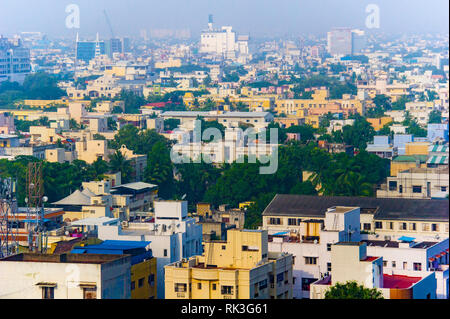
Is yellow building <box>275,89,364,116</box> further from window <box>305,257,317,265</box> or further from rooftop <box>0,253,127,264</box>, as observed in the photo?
rooftop <box>0,253,127,264</box>

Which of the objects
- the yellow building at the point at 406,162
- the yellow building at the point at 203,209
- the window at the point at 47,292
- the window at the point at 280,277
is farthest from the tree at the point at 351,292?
the yellow building at the point at 406,162

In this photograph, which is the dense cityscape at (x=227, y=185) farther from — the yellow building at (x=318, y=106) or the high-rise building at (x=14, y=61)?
the high-rise building at (x=14, y=61)

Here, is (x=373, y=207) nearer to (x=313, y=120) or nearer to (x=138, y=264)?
(x=138, y=264)

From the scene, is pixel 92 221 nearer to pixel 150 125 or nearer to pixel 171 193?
pixel 171 193

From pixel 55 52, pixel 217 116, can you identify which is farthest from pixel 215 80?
pixel 217 116

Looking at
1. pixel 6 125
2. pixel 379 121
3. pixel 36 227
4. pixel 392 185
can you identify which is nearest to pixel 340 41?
pixel 379 121

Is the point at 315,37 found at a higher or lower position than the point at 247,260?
higher

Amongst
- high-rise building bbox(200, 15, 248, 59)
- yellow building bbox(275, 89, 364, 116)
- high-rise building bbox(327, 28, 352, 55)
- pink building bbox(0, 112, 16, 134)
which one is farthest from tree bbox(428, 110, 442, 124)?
pink building bbox(0, 112, 16, 134)

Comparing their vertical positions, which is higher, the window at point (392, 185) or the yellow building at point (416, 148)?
the yellow building at point (416, 148)
